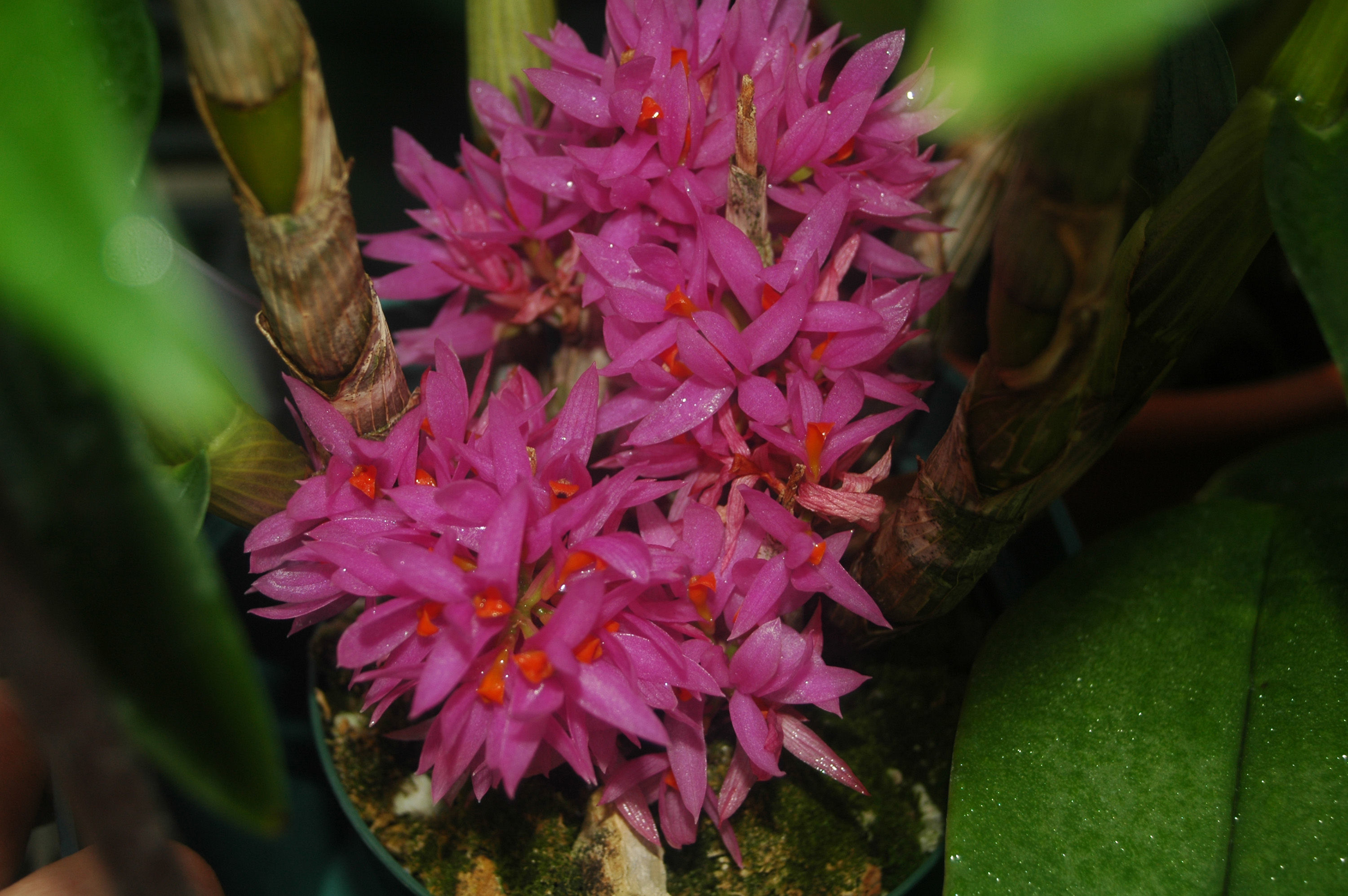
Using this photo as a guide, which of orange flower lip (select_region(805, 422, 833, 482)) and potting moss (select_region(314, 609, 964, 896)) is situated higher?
orange flower lip (select_region(805, 422, 833, 482))

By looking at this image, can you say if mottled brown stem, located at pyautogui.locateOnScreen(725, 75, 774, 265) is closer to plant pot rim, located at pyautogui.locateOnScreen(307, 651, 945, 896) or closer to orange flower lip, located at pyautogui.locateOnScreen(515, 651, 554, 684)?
orange flower lip, located at pyautogui.locateOnScreen(515, 651, 554, 684)

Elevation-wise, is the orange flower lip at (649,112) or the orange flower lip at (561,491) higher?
the orange flower lip at (649,112)

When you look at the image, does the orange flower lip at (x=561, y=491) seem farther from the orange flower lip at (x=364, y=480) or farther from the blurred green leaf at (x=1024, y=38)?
the blurred green leaf at (x=1024, y=38)

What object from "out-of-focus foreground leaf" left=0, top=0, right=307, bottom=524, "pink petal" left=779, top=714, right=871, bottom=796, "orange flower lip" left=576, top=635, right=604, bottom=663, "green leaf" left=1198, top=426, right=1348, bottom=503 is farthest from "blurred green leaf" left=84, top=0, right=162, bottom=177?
"green leaf" left=1198, top=426, right=1348, bottom=503

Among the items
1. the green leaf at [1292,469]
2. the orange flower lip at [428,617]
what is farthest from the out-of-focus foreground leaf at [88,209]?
the green leaf at [1292,469]

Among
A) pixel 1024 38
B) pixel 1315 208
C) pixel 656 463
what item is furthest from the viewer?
pixel 656 463

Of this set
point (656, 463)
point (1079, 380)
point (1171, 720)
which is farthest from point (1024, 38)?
point (1171, 720)

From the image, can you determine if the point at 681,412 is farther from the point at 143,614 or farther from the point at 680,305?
the point at 143,614
